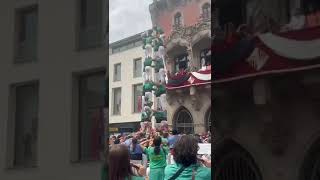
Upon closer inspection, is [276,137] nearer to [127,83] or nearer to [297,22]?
[297,22]

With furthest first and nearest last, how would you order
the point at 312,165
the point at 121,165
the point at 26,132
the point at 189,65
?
the point at 26,132, the point at 121,165, the point at 189,65, the point at 312,165

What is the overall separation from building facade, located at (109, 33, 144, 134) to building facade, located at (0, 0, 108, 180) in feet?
0.97

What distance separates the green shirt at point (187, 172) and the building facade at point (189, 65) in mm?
39

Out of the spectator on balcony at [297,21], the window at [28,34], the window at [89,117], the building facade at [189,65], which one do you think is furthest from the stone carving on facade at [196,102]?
the window at [28,34]

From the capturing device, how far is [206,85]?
519mm

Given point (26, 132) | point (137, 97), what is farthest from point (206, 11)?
point (26, 132)

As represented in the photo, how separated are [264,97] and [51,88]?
981mm

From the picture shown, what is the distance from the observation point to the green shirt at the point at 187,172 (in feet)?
1.72

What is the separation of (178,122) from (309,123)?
157 mm

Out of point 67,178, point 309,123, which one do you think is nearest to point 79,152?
point 67,178

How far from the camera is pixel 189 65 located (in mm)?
520

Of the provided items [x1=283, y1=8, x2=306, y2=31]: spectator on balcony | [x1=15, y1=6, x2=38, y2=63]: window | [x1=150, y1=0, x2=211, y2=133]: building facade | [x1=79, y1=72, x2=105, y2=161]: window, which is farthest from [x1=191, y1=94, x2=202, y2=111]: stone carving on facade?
[x1=15, y1=6, x2=38, y2=63]: window

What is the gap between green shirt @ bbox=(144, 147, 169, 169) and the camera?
553 millimetres

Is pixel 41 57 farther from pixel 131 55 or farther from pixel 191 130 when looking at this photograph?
pixel 191 130
